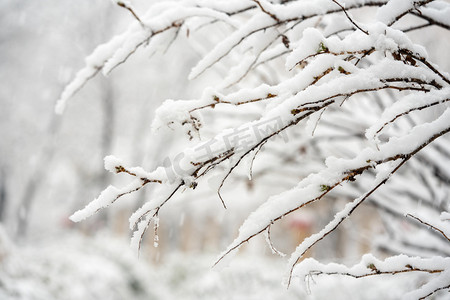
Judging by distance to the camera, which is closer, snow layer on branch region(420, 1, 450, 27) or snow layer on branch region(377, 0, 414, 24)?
snow layer on branch region(377, 0, 414, 24)

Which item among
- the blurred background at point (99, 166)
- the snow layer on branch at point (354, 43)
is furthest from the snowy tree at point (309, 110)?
the blurred background at point (99, 166)

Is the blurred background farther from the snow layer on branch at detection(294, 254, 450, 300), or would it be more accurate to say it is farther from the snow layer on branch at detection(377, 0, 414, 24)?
the snow layer on branch at detection(377, 0, 414, 24)

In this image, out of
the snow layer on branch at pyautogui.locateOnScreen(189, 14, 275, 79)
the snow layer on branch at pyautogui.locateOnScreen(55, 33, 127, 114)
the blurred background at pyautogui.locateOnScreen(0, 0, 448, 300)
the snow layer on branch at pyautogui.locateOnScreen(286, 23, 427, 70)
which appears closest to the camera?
the snow layer on branch at pyautogui.locateOnScreen(286, 23, 427, 70)

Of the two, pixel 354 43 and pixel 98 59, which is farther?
pixel 98 59

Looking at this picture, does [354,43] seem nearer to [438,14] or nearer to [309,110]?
[309,110]

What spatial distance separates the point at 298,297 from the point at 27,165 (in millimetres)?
11656

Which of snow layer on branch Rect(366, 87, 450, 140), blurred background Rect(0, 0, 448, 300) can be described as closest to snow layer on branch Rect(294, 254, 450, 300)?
snow layer on branch Rect(366, 87, 450, 140)

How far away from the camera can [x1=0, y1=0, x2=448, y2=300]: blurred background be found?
6.50 m

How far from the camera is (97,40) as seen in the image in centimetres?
1141

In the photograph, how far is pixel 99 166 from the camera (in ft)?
48.9

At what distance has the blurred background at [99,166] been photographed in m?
6.50

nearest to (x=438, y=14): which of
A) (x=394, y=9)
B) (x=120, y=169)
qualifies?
(x=394, y=9)

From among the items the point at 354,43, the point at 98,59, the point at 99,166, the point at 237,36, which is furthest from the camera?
the point at 99,166

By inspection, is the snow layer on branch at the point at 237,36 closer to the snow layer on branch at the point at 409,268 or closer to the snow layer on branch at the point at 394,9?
the snow layer on branch at the point at 394,9
